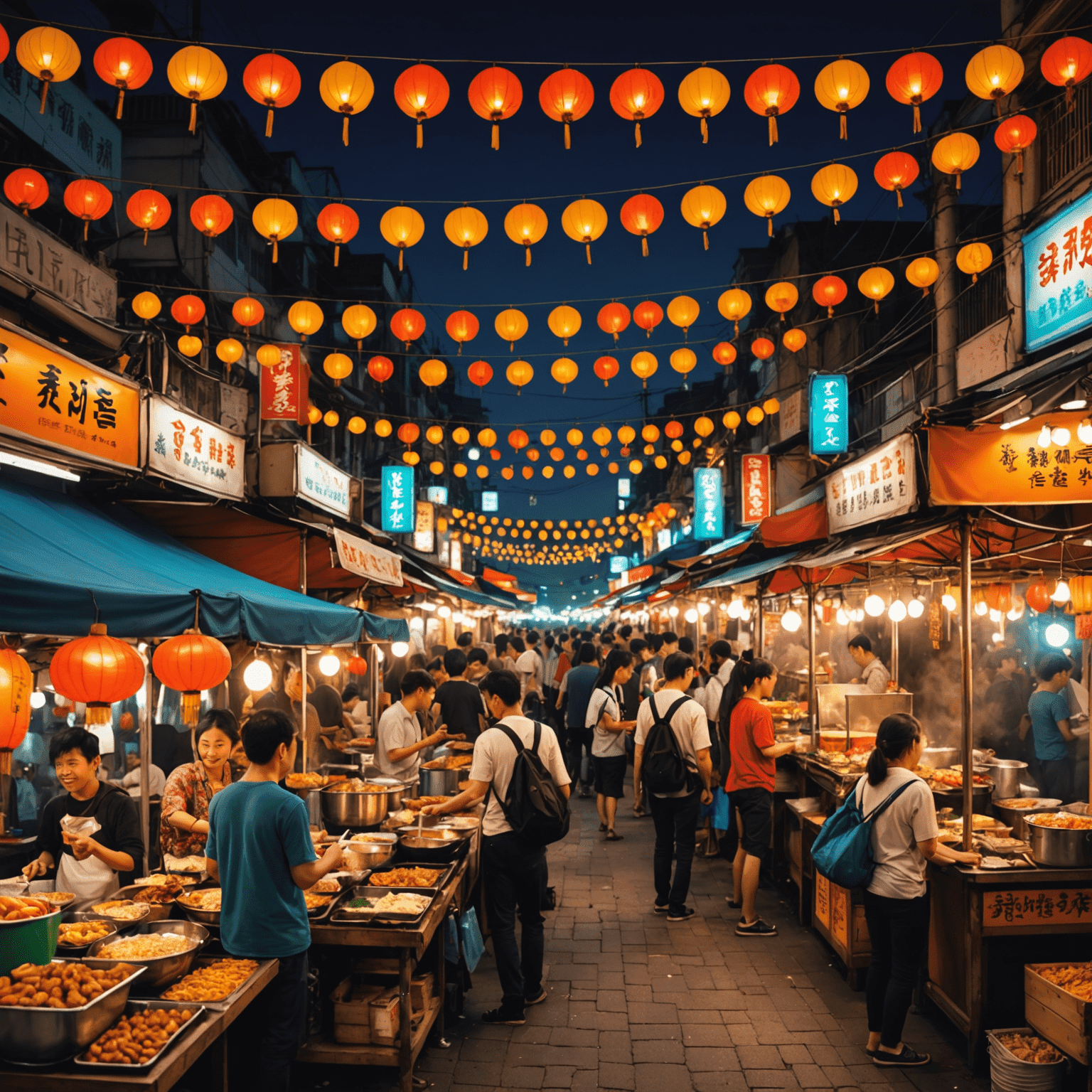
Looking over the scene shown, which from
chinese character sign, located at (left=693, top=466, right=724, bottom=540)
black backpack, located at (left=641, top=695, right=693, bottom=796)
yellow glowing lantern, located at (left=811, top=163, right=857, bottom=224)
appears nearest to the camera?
black backpack, located at (left=641, top=695, right=693, bottom=796)

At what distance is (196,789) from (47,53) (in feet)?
21.3

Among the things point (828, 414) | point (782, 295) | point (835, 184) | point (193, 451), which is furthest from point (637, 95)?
point (828, 414)

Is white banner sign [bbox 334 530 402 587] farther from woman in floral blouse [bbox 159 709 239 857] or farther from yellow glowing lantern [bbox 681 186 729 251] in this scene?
yellow glowing lantern [bbox 681 186 729 251]

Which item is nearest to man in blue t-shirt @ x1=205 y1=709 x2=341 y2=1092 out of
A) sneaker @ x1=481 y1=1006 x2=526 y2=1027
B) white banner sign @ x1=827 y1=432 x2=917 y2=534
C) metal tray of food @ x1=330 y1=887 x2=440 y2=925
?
metal tray of food @ x1=330 y1=887 x2=440 y2=925

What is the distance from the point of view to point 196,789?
20.7 feet

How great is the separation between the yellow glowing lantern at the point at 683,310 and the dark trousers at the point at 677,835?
7394mm

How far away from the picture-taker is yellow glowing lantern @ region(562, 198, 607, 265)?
9.37m

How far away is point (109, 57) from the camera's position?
7320 millimetres

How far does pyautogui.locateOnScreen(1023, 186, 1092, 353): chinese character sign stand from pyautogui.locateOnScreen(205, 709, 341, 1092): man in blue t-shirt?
34.6ft

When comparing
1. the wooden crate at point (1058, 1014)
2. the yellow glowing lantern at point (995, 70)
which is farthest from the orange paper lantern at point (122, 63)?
the wooden crate at point (1058, 1014)

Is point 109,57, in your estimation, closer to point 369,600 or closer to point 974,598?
point 369,600

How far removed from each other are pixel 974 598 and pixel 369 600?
36.7ft

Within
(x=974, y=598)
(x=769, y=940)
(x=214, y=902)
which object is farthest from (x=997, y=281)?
(x=214, y=902)

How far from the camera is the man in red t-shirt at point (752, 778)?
7844mm
